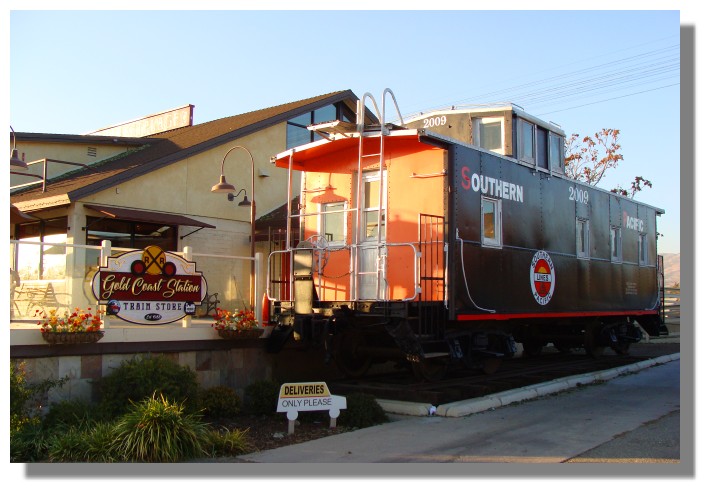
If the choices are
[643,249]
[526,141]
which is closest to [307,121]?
[526,141]

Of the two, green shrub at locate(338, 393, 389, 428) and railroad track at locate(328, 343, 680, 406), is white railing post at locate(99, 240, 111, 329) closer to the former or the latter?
green shrub at locate(338, 393, 389, 428)

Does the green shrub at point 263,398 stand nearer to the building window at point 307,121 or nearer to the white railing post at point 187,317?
the white railing post at point 187,317

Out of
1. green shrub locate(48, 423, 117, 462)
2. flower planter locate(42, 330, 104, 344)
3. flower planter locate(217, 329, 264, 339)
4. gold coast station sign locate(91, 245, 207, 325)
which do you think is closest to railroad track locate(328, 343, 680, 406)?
flower planter locate(217, 329, 264, 339)

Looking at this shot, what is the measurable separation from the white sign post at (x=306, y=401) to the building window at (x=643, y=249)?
35.9 feet

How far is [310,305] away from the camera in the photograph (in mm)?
10984

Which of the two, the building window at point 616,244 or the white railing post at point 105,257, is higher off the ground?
the building window at point 616,244

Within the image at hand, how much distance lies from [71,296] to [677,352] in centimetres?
1468

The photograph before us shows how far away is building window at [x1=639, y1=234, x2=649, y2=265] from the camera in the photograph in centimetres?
1723

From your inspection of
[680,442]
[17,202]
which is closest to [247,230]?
[17,202]

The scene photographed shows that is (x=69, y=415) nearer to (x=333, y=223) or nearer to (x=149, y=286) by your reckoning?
(x=149, y=286)

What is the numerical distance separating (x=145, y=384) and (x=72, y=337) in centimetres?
110

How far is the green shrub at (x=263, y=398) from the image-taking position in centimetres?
1004

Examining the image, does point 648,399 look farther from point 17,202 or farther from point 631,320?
point 17,202

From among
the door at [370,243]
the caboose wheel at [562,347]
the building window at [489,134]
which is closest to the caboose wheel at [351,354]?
the door at [370,243]
